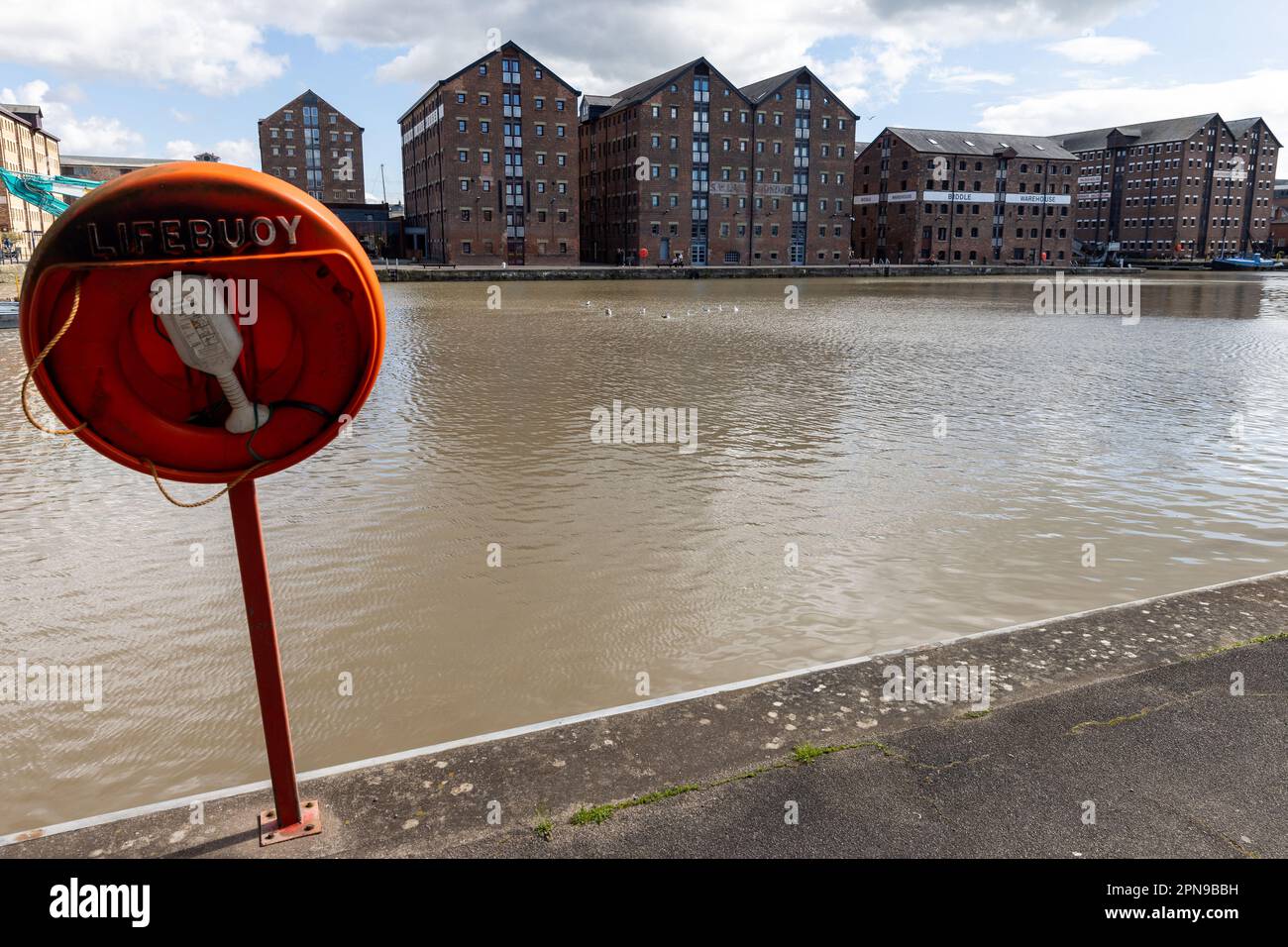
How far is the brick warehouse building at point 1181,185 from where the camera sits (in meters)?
110

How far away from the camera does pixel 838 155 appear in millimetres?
85625

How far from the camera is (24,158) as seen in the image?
84.9 metres

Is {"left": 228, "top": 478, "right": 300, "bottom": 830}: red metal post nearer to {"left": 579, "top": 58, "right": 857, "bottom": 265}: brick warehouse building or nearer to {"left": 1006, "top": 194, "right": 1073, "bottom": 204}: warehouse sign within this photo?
{"left": 579, "top": 58, "right": 857, "bottom": 265}: brick warehouse building

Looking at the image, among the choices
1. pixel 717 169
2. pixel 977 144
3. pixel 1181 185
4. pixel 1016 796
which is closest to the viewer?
pixel 1016 796

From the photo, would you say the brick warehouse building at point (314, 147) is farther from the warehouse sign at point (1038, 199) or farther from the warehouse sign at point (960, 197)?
the warehouse sign at point (1038, 199)

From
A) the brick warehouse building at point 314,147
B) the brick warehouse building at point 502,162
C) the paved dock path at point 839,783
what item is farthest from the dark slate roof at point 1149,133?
the paved dock path at point 839,783

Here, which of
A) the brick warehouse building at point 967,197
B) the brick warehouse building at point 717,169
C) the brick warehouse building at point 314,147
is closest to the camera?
the brick warehouse building at point 717,169

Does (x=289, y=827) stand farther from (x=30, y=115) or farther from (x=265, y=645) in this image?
(x=30, y=115)

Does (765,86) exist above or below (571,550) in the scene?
above

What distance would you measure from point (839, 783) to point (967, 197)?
3957 inches

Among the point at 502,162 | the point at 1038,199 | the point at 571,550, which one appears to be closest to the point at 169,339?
the point at 571,550

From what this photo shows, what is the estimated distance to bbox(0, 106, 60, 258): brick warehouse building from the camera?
246 feet

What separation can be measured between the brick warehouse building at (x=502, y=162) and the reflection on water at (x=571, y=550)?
58.7 m
